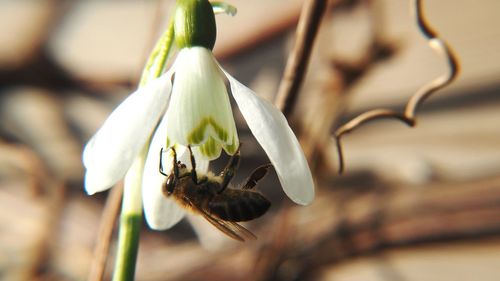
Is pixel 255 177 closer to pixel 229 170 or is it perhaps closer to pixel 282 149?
pixel 229 170

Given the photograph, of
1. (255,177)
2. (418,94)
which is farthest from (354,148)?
(255,177)

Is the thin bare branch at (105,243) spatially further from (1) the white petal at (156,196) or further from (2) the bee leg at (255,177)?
(2) the bee leg at (255,177)

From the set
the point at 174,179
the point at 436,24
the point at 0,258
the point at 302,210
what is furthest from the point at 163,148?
the point at 0,258

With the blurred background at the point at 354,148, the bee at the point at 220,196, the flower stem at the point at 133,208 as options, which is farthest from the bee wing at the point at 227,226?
the blurred background at the point at 354,148

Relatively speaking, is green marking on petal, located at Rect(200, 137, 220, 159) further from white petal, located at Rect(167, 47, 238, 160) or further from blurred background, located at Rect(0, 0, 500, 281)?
blurred background, located at Rect(0, 0, 500, 281)

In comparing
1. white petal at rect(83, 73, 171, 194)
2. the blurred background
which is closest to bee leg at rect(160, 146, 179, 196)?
white petal at rect(83, 73, 171, 194)

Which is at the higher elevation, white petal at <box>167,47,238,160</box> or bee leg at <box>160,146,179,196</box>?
white petal at <box>167,47,238,160</box>
